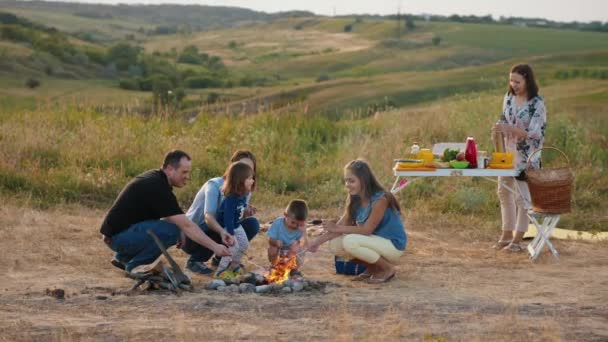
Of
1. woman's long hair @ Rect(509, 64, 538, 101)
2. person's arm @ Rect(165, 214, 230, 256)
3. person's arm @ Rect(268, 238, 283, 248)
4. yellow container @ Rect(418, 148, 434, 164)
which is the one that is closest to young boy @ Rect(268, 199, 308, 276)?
person's arm @ Rect(268, 238, 283, 248)

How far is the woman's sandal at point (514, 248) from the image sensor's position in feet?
32.9

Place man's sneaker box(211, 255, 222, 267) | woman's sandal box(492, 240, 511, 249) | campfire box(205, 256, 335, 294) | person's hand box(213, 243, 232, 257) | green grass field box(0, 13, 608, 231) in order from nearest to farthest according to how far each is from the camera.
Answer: campfire box(205, 256, 335, 294) < person's hand box(213, 243, 232, 257) < man's sneaker box(211, 255, 222, 267) < woman's sandal box(492, 240, 511, 249) < green grass field box(0, 13, 608, 231)

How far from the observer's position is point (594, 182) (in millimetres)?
13406

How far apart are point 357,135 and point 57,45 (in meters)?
29.2

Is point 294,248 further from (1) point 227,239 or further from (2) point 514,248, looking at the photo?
(2) point 514,248

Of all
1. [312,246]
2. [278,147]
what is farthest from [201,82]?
[312,246]

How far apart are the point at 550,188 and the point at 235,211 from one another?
3.02 metres

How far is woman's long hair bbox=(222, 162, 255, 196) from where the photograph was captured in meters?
8.28

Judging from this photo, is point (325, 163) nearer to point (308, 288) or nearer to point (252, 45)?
point (308, 288)

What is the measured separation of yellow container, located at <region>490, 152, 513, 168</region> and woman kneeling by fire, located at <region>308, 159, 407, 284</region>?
1.38m

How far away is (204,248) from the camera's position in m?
8.80

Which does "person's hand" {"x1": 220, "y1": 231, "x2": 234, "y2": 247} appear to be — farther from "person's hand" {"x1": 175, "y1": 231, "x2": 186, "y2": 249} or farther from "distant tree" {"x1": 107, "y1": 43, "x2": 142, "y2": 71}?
"distant tree" {"x1": 107, "y1": 43, "x2": 142, "y2": 71}

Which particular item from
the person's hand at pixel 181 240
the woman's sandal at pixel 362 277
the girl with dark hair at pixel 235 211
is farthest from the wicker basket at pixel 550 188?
the person's hand at pixel 181 240

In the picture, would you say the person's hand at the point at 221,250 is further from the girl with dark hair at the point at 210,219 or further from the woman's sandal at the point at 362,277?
the woman's sandal at the point at 362,277
